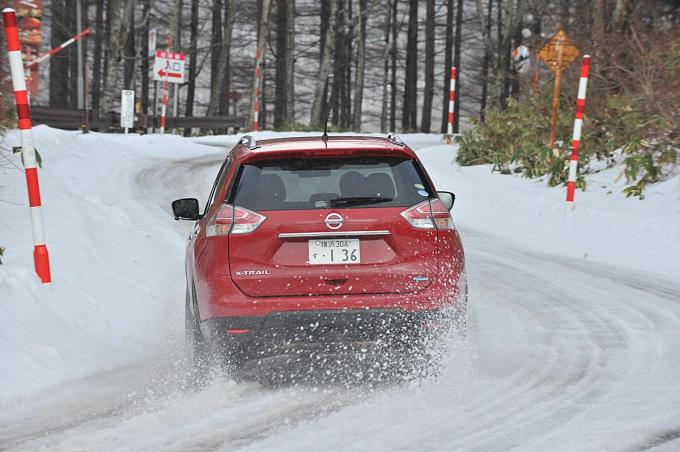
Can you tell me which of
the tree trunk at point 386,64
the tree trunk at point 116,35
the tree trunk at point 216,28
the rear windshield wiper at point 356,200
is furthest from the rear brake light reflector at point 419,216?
the tree trunk at point 216,28

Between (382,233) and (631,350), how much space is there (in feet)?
7.05

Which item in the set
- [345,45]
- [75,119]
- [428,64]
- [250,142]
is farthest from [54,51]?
[345,45]

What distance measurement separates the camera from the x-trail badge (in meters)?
5.46

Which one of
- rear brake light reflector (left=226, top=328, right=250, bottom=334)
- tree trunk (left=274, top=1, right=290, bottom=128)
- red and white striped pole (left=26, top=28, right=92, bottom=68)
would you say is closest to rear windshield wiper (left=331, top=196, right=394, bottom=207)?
rear brake light reflector (left=226, top=328, right=250, bottom=334)

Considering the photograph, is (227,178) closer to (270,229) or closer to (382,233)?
(270,229)

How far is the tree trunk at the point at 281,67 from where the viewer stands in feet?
138

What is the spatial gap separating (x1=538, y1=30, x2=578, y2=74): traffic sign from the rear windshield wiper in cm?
1065

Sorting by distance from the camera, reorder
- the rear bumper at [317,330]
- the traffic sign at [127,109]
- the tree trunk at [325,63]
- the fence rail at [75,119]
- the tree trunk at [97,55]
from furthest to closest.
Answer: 1. the tree trunk at [97,55]
2. the tree trunk at [325,63]
3. the fence rail at [75,119]
4. the traffic sign at [127,109]
5. the rear bumper at [317,330]

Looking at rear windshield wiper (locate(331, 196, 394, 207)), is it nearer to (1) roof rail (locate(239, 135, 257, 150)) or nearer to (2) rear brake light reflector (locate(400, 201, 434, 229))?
(2) rear brake light reflector (locate(400, 201, 434, 229))

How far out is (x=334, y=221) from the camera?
5473mm

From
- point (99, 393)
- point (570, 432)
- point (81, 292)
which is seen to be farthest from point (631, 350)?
point (81, 292)

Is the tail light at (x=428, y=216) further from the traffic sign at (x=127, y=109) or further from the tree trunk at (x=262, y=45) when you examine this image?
the tree trunk at (x=262, y=45)

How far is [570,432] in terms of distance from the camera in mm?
4609

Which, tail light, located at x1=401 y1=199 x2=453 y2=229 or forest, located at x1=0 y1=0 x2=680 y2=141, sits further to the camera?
forest, located at x1=0 y1=0 x2=680 y2=141
